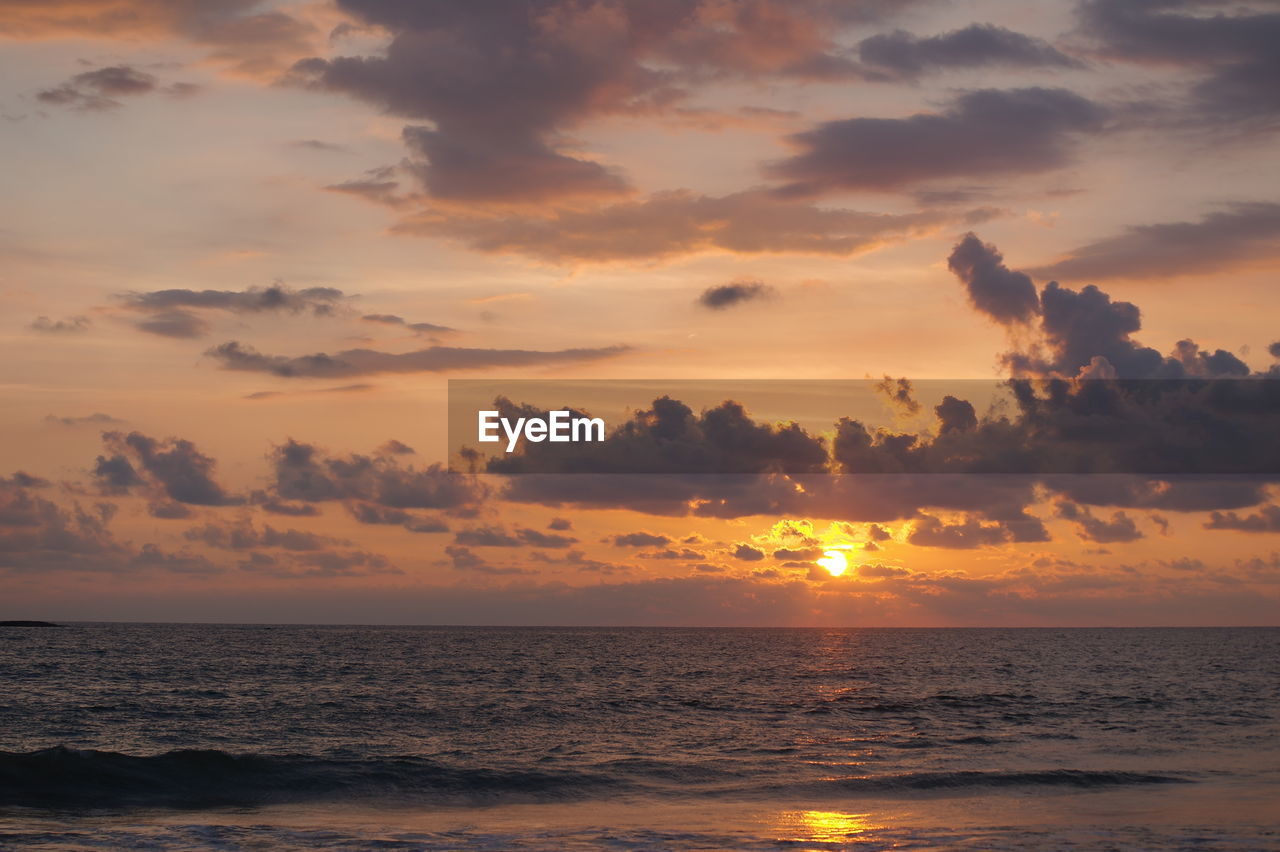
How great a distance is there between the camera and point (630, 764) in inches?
→ 1859

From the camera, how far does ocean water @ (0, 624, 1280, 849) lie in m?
32.3

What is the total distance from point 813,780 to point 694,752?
353 inches

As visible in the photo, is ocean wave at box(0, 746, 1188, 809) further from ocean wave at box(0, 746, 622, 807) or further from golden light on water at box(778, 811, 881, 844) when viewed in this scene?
golden light on water at box(778, 811, 881, 844)

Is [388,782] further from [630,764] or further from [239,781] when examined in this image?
[630,764]

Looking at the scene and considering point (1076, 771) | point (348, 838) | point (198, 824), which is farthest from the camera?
point (1076, 771)

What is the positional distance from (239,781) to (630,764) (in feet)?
53.1

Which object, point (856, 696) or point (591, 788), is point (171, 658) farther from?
point (591, 788)

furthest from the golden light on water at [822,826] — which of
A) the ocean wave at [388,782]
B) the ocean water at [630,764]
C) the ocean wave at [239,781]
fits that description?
the ocean wave at [239,781]

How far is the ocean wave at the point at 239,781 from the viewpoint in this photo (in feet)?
133

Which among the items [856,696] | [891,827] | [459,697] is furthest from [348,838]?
[856,696]

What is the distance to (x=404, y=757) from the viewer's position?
48.5 metres

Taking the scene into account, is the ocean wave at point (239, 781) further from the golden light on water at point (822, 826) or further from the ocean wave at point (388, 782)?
the golden light on water at point (822, 826)

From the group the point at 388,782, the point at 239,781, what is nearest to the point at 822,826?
the point at 388,782

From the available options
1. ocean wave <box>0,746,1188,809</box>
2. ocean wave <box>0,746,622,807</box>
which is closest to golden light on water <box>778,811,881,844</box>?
ocean wave <box>0,746,1188,809</box>
